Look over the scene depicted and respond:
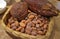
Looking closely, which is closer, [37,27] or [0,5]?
[37,27]

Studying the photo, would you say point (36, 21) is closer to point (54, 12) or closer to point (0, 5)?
point (54, 12)

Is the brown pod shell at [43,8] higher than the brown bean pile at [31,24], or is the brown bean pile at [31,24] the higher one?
the brown pod shell at [43,8]

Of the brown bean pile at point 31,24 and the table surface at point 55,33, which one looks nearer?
the brown bean pile at point 31,24

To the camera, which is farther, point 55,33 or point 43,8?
point 55,33

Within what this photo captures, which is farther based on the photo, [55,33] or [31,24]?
[55,33]

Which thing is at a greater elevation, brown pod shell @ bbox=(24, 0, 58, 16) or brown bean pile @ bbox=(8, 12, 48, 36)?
brown pod shell @ bbox=(24, 0, 58, 16)

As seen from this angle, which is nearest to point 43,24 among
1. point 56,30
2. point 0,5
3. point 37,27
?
point 37,27

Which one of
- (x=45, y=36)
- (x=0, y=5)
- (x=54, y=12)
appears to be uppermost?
(x=0, y=5)

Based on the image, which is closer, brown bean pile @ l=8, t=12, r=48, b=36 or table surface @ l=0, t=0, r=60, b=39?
brown bean pile @ l=8, t=12, r=48, b=36
